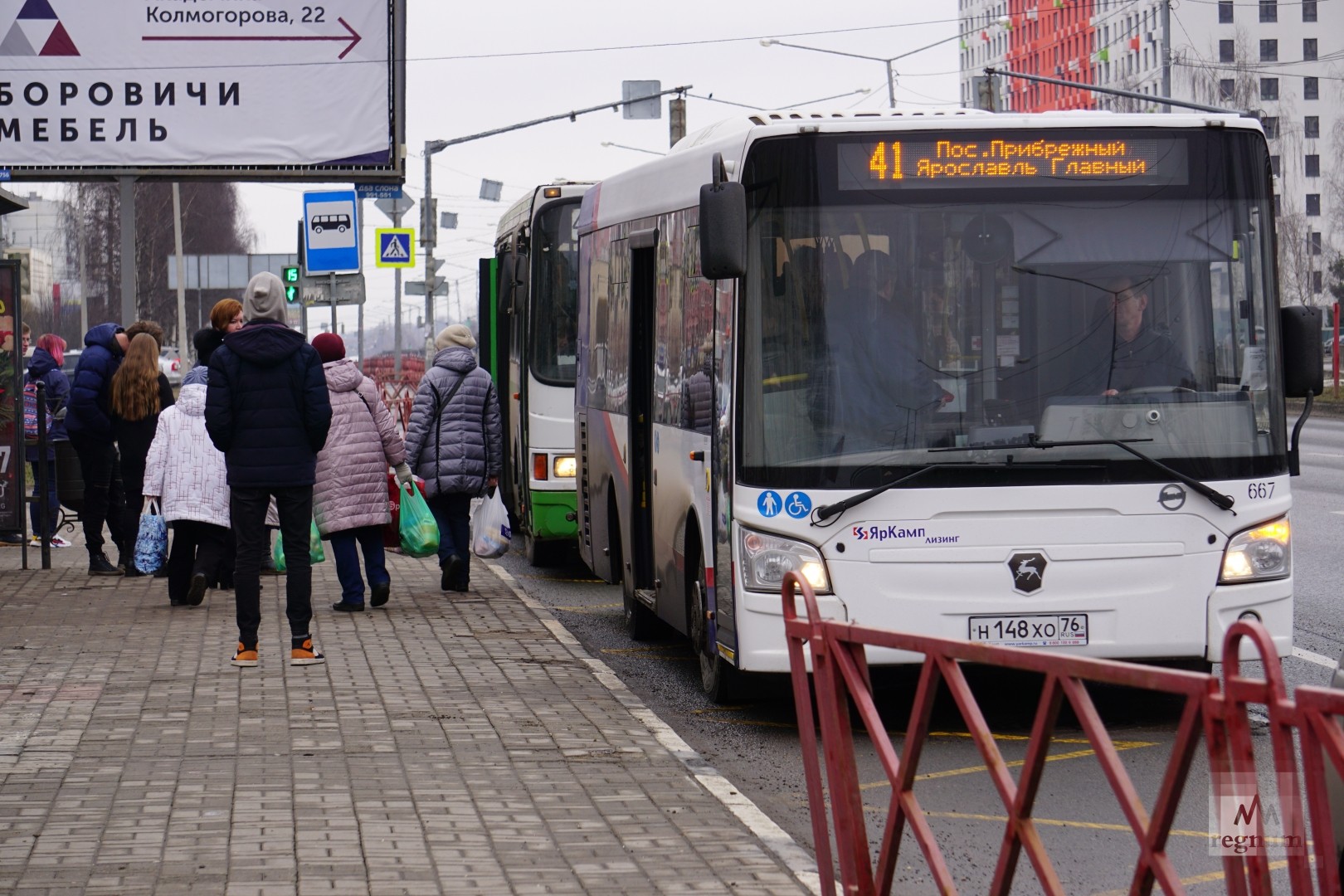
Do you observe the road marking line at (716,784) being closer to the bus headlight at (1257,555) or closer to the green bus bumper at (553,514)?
the bus headlight at (1257,555)

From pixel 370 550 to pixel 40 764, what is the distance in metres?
5.42

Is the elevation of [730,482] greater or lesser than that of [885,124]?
lesser

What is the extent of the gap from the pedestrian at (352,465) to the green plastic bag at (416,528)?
1.72ft

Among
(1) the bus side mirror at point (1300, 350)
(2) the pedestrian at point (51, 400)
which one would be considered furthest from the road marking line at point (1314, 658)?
(2) the pedestrian at point (51, 400)

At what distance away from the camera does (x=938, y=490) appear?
829 cm

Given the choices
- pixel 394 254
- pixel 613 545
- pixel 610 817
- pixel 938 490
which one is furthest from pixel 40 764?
pixel 394 254

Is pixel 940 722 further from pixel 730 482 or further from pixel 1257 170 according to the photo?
pixel 1257 170

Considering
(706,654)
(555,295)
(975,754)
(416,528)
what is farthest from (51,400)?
(975,754)

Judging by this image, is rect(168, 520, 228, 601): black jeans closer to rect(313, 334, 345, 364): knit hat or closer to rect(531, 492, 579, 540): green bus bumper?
rect(313, 334, 345, 364): knit hat

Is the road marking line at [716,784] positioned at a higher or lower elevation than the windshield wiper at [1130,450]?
lower

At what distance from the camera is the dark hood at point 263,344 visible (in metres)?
9.91

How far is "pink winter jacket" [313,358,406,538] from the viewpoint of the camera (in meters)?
12.5

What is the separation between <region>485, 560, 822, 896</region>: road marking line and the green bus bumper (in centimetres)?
459

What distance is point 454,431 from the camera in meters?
13.6
